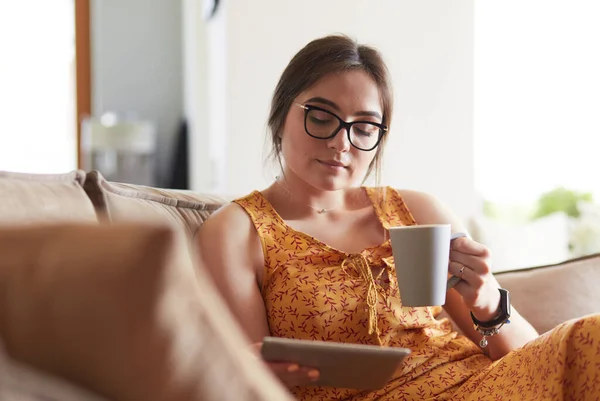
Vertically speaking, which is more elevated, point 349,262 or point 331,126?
point 331,126

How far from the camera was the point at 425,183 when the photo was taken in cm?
358

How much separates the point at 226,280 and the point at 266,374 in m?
0.84

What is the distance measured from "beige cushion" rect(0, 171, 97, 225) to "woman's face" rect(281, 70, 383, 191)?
1.46 feet

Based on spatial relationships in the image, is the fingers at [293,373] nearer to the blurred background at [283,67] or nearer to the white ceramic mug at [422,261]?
the white ceramic mug at [422,261]

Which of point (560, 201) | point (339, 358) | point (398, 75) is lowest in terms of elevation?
point (560, 201)

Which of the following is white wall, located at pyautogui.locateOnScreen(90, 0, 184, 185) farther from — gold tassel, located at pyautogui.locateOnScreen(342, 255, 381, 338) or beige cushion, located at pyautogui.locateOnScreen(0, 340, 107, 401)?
beige cushion, located at pyautogui.locateOnScreen(0, 340, 107, 401)

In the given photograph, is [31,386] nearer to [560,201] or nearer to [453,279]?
A: [453,279]

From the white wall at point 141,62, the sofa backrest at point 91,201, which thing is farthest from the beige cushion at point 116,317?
the white wall at point 141,62

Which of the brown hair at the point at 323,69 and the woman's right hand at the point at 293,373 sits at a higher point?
the brown hair at the point at 323,69

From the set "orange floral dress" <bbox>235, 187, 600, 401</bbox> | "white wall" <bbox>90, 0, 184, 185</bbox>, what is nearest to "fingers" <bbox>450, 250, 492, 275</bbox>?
"orange floral dress" <bbox>235, 187, 600, 401</bbox>

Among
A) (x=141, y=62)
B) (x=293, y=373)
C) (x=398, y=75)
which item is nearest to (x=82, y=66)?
(x=141, y=62)

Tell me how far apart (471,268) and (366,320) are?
0.22 metres

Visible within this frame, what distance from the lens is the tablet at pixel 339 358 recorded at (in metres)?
0.85

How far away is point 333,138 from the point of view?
152 cm
